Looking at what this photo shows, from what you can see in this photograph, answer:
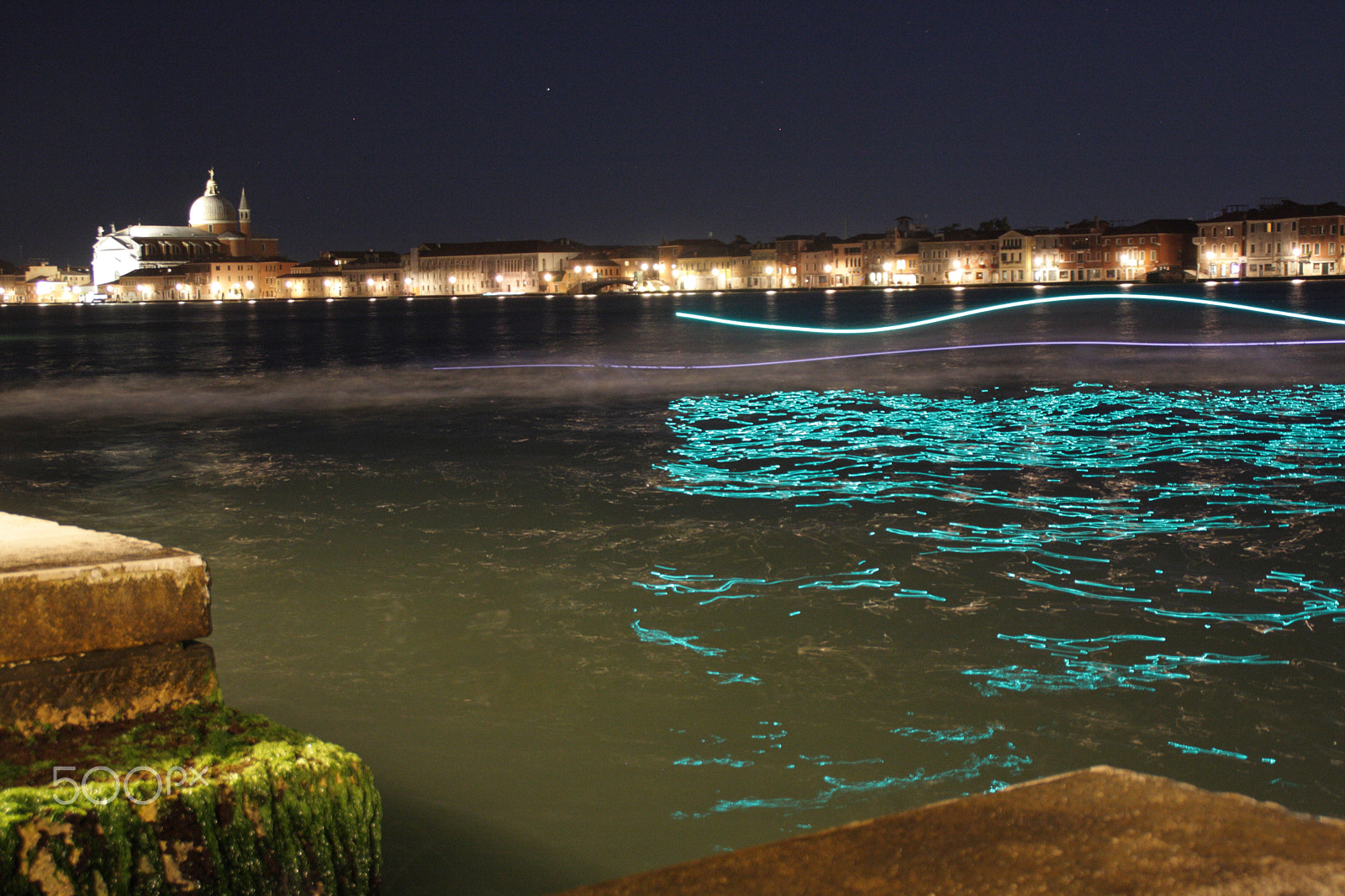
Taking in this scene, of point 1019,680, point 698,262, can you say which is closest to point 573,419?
point 1019,680

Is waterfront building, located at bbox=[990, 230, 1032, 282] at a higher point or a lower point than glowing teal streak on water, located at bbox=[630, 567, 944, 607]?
higher

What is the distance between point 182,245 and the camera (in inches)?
6683

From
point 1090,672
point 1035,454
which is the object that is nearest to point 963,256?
point 1035,454

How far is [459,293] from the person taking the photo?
6427 inches

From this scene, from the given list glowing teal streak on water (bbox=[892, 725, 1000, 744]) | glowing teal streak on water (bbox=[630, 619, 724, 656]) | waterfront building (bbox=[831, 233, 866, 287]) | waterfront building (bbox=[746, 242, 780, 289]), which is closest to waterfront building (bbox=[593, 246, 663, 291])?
waterfront building (bbox=[746, 242, 780, 289])

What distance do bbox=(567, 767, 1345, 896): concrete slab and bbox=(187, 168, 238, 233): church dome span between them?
190 metres

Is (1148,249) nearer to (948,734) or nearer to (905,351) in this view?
(905,351)

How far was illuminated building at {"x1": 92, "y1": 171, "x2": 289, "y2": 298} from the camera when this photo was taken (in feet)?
550

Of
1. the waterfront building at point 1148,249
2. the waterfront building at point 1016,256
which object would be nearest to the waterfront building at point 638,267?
the waterfront building at point 1016,256

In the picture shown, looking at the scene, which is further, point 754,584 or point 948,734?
point 754,584

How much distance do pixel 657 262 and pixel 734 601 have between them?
16401 centimetres

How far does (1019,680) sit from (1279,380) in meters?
17.4

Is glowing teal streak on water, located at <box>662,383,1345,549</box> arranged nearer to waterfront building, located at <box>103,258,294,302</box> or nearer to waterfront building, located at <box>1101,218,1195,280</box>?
waterfront building, located at <box>1101,218,1195,280</box>

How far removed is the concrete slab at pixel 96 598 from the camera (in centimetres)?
238
